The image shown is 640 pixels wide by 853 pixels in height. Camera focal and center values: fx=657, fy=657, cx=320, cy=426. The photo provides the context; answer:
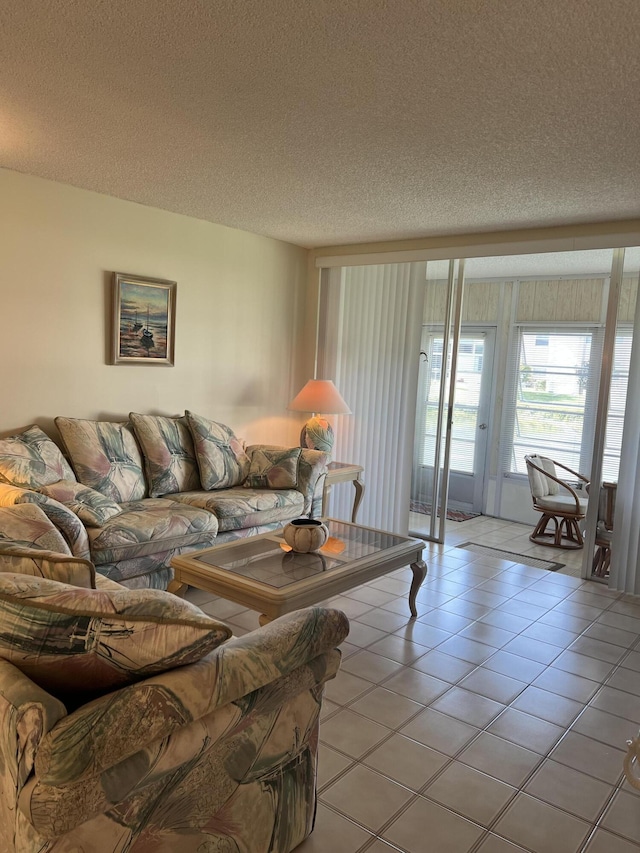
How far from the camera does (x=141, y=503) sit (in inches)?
159

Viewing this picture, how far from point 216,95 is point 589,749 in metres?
2.91

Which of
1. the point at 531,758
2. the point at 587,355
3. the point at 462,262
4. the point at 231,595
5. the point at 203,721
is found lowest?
the point at 531,758

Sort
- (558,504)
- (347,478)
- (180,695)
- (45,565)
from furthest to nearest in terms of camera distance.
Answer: (558,504), (347,478), (45,565), (180,695)

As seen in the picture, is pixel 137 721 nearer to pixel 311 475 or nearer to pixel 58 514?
pixel 58 514

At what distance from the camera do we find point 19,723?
1307 millimetres

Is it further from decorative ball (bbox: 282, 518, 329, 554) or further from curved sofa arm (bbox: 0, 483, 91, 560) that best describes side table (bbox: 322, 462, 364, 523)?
curved sofa arm (bbox: 0, 483, 91, 560)

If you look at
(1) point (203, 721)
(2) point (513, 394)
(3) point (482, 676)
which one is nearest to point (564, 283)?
(2) point (513, 394)

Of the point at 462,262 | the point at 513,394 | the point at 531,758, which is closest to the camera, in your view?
the point at 531,758

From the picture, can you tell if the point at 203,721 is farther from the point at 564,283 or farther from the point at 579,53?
the point at 564,283

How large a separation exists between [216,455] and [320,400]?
1.04 m

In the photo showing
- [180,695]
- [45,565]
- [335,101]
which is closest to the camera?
[180,695]

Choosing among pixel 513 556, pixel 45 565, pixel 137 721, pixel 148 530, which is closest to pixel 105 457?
pixel 148 530

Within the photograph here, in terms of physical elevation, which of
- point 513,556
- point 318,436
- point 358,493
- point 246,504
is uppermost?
point 318,436

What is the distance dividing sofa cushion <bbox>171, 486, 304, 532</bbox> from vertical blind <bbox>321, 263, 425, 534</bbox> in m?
1.27
